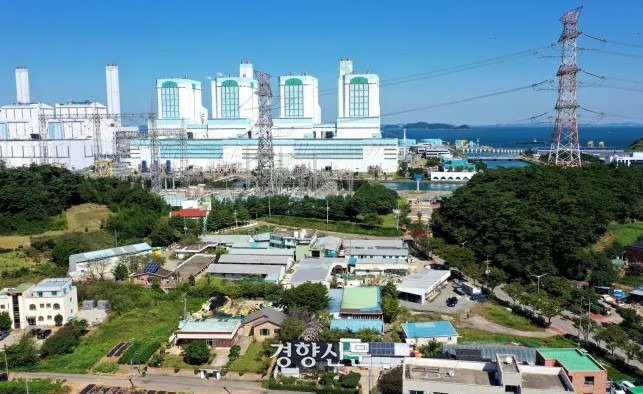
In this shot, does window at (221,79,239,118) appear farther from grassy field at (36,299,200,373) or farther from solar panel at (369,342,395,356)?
solar panel at (369,342,395,356)

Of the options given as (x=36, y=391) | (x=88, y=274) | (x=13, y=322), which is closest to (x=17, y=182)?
(x=88, y=274)

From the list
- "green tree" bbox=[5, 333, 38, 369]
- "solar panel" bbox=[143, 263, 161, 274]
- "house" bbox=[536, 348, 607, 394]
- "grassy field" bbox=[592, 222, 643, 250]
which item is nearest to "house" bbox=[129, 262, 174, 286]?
"solar panel" bbox=[143, 263, 161, 274]

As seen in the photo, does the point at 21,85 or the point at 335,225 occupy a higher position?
the point at 21,85

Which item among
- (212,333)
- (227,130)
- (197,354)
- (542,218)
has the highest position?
(227,130)

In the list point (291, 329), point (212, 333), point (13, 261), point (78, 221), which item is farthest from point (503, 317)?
point (78, 221)

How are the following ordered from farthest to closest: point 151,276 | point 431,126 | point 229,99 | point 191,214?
point 431,126 < point 229,99 < point 191,214 < point 151,276

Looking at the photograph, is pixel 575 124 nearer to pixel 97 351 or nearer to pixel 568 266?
pixel 568 266

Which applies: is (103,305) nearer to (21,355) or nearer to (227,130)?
(21,355)
